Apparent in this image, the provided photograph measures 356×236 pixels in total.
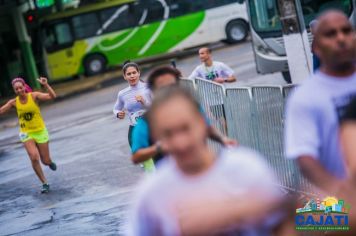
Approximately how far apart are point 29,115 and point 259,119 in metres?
4.51

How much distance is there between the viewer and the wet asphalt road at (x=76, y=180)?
9.62 metres

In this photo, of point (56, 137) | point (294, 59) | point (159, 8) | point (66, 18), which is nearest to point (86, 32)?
point (66, 18)

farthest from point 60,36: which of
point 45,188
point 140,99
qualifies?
point 140,99

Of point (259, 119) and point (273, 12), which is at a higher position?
point (273, 12)

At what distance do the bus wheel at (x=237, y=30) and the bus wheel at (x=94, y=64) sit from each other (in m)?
5.59

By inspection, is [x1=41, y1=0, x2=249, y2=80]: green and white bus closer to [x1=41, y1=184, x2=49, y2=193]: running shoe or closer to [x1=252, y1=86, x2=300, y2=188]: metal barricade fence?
[x1=41, y1=184, x2=49, y2=193]: running shoe

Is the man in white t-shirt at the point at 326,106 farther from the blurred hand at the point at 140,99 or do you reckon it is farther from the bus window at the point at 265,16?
the bus window at the point at 265,16

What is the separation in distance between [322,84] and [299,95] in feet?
0.39

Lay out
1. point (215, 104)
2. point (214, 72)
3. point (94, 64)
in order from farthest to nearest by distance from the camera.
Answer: point (94, 64) < point (214, 72) < point (215, 104)

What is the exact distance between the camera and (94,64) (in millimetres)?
35531

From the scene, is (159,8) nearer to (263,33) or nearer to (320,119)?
(263,33)

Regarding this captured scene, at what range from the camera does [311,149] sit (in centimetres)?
358

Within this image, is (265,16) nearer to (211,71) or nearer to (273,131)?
(211,71)

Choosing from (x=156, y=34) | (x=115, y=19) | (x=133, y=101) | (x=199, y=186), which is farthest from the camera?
(x=115, y=19)
